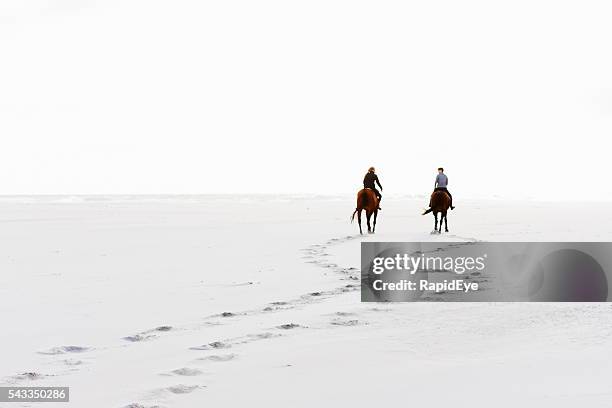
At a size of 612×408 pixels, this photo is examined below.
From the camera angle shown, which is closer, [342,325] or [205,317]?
[342,325]

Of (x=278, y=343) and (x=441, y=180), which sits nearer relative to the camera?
(x=278, y=343)

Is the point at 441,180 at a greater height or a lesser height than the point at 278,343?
greater

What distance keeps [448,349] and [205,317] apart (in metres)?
2.91

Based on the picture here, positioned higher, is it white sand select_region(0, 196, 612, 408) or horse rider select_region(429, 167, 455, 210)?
horse rider select_region(429, 167, 455, 210)

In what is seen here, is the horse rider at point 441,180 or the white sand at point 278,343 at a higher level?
the horse rider at point 441,180

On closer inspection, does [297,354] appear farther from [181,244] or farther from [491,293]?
[181,244]

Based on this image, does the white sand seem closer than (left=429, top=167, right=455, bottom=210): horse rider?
Yes

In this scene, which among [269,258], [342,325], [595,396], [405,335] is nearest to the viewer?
[595,396]

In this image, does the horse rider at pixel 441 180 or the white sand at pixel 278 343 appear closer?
the white sand at pixel 278 343

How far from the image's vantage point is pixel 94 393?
4777 mm

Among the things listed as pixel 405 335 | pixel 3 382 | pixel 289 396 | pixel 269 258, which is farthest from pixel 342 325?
pixel 269 258

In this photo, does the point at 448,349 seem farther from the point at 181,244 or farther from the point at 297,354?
the point at 181,244

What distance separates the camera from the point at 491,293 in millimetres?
8492

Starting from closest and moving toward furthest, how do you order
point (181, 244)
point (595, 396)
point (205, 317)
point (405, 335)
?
point (595, 396)
point (405, 335)
point (205, 317)
point (181, 244)
